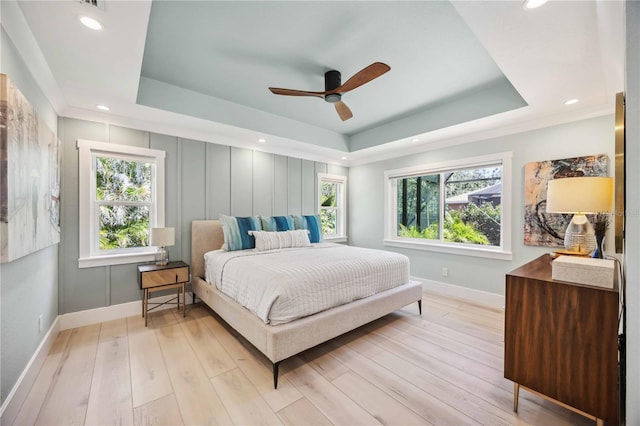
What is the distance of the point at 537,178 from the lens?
3.11 metres

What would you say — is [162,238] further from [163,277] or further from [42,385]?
[42,385]

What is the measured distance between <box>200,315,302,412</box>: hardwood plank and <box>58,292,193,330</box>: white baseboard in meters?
1.01

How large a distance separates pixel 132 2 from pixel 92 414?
2468 millimetres

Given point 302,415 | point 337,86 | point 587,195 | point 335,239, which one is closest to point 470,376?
point 302,415

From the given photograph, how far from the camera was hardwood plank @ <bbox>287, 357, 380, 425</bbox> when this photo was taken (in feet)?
5.26

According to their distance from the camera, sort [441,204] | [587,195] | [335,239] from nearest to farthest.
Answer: [587,195] < [441,204] < [335,239]

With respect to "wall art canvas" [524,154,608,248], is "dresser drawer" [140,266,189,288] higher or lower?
lower

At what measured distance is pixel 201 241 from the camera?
3.60m

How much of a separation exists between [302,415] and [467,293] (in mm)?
3067

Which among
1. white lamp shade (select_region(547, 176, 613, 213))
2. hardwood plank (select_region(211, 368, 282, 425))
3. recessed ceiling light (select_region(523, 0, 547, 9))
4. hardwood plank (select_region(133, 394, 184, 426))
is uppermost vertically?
recessed ceiling light (select_region(523, 0, 547, 9))

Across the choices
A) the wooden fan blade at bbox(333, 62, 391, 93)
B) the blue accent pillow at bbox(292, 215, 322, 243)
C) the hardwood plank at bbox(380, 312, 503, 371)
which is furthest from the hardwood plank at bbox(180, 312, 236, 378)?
the wooden fan blade at bbox(333, 62, 391, 93)

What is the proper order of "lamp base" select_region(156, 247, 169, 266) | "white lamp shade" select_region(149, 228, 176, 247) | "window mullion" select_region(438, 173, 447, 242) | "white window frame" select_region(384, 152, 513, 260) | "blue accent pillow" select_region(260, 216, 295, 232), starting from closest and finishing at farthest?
1. "white lamp shade" select_region(149, 228, 176, 247)
2. "lamp base" select_region(156, 247, 169, 266)
3. "white window frame" select_region(384, 152, 513, 260)
4. "blue accent pillow" select_region(260, 216, 295, 232)
5. "window mullion" select_region(438, 173, 447, 242)

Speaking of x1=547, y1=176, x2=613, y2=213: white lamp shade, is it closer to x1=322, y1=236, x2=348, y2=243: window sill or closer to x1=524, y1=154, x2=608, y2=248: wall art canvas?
x1=524, y1=154, x2=608, y2=248: wall art canvas

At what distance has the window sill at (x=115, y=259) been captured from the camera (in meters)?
2.92
